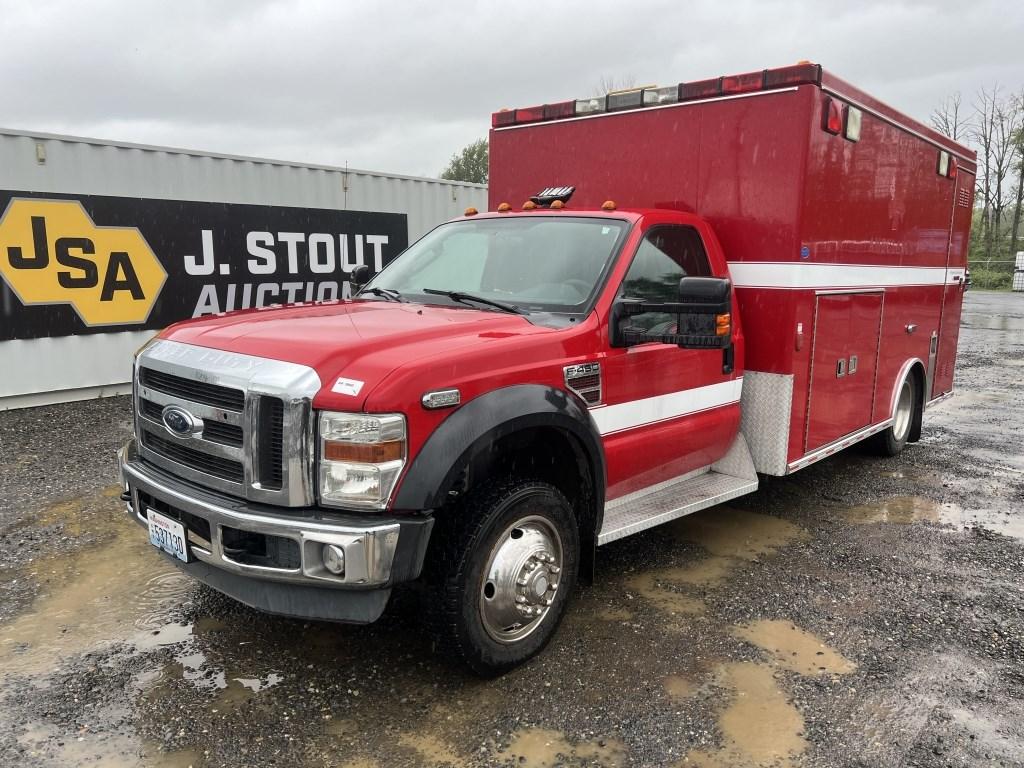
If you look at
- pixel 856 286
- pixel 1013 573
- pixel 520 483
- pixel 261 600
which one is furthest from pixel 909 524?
pixel 261 600

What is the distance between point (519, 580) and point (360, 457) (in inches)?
36.7

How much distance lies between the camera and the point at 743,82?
179 inches

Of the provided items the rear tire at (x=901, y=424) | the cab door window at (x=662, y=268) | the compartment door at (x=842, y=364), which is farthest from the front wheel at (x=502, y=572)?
the rear tire at (x=901, y=424)

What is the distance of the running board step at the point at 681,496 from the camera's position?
3885 mm

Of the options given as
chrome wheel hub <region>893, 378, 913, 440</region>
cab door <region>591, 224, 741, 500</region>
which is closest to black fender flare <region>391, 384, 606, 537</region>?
cab door <region>591, 224, 741, 500</region>

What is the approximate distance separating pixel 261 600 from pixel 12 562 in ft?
7.94

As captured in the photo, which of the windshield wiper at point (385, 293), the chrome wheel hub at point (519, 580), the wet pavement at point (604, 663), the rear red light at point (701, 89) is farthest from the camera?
the rear red light at point (701, 89)

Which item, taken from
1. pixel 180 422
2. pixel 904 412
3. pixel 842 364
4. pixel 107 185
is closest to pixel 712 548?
pixel 842 364

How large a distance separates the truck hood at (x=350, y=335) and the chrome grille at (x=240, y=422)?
67 millimetres

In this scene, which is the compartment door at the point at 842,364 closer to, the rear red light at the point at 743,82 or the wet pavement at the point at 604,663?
the wet pavement at the point at 604,663

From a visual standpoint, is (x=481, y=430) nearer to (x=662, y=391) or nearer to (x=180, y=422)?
(x=180, y=422)

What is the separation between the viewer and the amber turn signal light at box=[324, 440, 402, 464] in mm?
2758

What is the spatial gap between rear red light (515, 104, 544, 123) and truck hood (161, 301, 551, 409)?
223 centimetres

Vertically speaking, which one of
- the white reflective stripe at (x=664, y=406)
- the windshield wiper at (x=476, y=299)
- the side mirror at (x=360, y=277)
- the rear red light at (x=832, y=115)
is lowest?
the white reflective stripe at (x=664, y=406)
